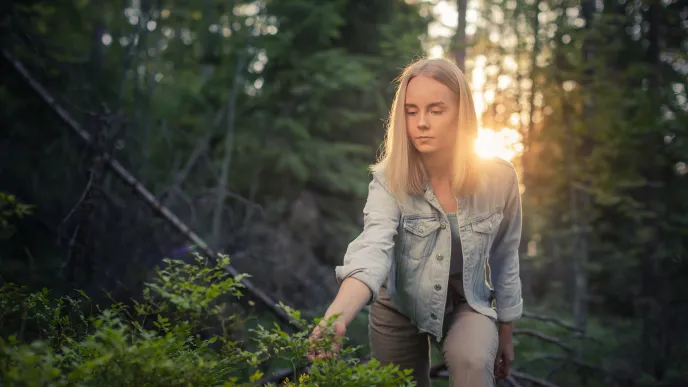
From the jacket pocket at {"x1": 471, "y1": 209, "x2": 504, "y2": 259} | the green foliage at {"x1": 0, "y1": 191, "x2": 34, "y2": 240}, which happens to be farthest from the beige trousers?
the green foliage at {"x1": 0, "y1": 191, "x2": 34, "y2": 240}

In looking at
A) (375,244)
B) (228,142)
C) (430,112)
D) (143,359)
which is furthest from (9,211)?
(228,142)

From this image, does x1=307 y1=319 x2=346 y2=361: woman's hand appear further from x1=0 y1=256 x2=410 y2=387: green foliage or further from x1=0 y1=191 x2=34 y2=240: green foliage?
x1=0 y1=191 x2=34 y2=240: green foliage

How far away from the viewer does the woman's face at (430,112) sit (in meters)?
3.05

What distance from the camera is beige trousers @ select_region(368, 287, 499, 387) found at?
2811 millimetres

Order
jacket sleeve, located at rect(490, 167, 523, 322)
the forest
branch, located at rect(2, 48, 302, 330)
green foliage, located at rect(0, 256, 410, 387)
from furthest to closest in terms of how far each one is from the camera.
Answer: the forest → branch, located at rect(2, 48, 302, 330) → jacket sleeve, located at rect(490, 167, 523, 322) → green foliage, located at rect(0, 256, 410, 387)

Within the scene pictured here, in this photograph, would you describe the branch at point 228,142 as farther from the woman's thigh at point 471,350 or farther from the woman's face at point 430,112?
the woman's thigh at point 471,350

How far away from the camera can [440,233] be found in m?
3.23

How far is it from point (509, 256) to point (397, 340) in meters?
0.79

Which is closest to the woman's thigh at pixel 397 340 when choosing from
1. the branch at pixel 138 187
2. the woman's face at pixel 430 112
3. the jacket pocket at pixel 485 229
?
the jacket pocket at pixel 485 229

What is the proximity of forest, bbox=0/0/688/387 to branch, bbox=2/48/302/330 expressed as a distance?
0.03 metres

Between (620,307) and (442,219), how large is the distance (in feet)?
42.8

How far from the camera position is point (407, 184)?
3.16 m

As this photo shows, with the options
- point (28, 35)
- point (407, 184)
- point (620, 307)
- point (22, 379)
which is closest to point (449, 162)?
point (407, 184)

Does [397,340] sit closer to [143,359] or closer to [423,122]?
[423,122]
